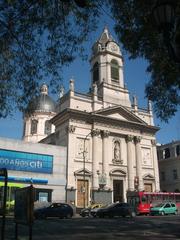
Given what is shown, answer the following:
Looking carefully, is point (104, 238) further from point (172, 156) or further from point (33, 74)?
point (172, 156)

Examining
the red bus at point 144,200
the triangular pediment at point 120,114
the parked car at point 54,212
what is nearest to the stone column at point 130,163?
the triangular pediment at point 120,114

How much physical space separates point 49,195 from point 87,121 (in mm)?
12430

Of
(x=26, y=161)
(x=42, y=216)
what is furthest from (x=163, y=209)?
(x=26, y=161)

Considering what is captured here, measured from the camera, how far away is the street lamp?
18.6ft

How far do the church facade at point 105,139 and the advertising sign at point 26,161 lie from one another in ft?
10.4

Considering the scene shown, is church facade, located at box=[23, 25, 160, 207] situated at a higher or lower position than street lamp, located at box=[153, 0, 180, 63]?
higher

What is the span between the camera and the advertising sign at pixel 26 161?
42562 mm

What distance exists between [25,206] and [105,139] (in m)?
41.3

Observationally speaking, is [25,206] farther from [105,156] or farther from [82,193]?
[105,156]

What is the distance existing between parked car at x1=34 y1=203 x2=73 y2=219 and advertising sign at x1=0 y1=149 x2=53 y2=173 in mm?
12703

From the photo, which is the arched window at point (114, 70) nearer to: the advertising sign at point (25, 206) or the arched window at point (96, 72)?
the arched window at point (96, 72)

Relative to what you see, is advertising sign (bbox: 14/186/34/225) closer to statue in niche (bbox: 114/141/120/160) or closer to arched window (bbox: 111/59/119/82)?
statue in niche (bbox: 114/141/120/160)

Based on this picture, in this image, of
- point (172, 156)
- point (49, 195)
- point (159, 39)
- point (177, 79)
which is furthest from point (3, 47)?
point (172, 156)

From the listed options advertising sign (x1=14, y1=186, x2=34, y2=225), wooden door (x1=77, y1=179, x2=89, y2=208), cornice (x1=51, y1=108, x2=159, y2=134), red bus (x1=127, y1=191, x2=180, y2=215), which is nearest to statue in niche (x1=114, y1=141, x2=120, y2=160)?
cornice (x1=51, y1=108, x2=159, y2=134)
